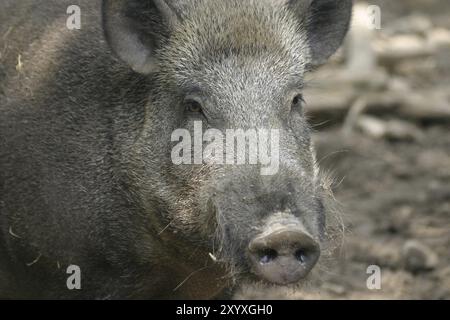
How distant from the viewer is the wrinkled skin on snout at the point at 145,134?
583 centimetres

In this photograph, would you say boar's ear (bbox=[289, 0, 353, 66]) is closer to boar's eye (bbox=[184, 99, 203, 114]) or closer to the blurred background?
the blurred background

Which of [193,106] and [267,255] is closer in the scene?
[267,255]

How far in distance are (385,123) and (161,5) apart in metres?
5.94

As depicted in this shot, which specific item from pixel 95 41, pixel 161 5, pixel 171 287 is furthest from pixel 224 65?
pixel 171 287

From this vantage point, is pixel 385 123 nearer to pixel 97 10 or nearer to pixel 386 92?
pixel 386 92

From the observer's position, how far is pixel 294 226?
5.09 meters

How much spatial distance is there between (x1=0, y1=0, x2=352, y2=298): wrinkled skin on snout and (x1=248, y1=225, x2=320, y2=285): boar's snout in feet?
1.14

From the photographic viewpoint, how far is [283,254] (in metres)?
5.10

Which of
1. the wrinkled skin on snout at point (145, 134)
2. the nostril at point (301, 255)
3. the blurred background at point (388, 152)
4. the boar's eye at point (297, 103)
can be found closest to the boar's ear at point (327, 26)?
the wrinkled skin on snout at point (145, 134)

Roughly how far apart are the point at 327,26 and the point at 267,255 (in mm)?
2079

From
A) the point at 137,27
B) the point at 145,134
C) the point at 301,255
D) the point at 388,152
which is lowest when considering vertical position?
the point at 301,255

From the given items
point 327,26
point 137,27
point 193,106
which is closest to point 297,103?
point 193,106

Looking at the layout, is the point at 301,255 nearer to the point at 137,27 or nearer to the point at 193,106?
the point at 193,106

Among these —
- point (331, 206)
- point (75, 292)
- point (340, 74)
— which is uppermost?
point (340, 74)
